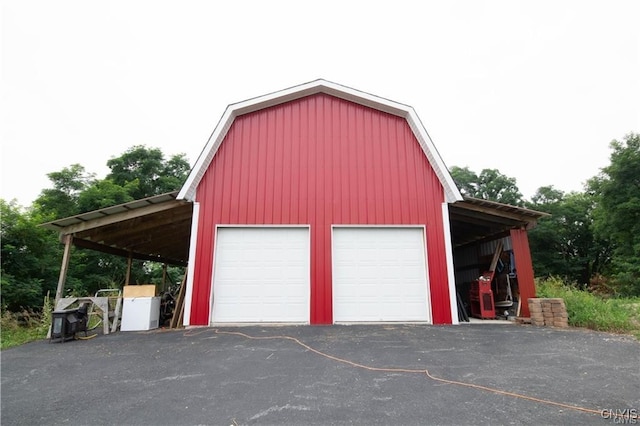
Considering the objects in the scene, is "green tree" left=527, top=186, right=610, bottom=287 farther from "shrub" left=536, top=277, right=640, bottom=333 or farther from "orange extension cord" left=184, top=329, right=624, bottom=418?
"orange extension cord" left=184, top=329, right=624, bottom=418

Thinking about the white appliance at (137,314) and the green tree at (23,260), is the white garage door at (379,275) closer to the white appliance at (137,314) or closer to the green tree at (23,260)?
the white appliance at (137,314)

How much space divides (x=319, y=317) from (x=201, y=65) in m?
11.1

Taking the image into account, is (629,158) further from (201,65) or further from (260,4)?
(201,65)

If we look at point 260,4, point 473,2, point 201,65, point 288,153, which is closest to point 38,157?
point 201,65

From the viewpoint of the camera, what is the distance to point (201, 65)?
1160 centimetres

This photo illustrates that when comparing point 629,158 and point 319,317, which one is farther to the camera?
point 629,158

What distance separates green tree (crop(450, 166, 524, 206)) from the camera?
27234 millimetres

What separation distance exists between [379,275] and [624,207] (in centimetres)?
2180

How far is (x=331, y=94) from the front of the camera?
7746mm

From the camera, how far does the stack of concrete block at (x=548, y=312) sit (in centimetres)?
617

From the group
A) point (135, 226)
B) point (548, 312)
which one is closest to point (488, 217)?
point (548, 312)

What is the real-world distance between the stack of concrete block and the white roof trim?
3025mm

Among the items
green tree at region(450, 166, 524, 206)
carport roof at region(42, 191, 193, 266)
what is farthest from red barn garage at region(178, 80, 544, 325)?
green tree at region(450, 166, 524, 206)

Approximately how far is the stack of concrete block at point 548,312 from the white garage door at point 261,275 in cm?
532
